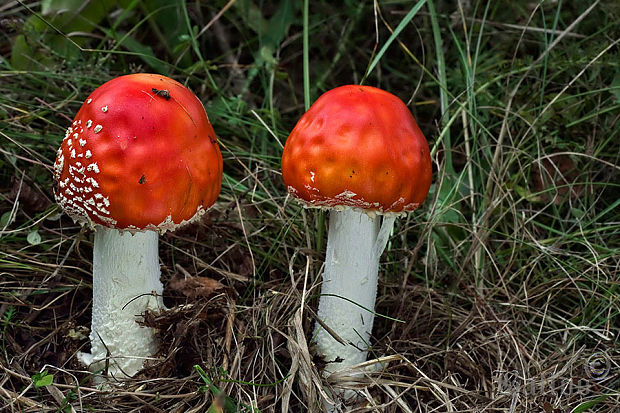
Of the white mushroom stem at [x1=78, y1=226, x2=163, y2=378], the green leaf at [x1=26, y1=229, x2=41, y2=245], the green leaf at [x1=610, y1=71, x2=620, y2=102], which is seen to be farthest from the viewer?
the green leaf at [x1=610, y1=71, x2=620, y2=102]

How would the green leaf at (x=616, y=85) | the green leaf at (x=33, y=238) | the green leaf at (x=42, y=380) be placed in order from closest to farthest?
the green leaf at (x=42, y=380)
the green leaf at (x=33, y=238)
the green leaf at (x=616, y=85)

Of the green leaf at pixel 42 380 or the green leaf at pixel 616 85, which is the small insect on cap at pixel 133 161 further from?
the green leaf at pixel 616 85

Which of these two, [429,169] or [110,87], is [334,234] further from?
[110,87]

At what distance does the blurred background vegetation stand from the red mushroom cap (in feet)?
1.66

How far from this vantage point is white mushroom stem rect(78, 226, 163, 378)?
2.44m

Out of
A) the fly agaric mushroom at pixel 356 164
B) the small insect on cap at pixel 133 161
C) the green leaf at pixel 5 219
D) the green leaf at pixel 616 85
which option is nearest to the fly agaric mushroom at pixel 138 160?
the small insect on cap at pixel 133 161

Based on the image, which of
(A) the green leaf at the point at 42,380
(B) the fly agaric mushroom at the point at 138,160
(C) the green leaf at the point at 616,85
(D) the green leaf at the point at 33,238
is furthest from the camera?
(C) the green leaf at the point at 616,85

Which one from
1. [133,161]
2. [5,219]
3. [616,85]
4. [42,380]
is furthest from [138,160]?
[616,85]

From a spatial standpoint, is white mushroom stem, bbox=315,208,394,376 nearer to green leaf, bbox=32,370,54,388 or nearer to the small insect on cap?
the small insect on cap

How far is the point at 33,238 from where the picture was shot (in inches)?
111

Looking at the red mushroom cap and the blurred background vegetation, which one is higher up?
the red mushroom cap

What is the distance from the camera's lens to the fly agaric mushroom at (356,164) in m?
2.13

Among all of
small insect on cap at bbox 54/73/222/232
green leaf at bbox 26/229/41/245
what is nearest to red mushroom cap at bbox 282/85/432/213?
small insect on cap at bbox 54/73/222/232

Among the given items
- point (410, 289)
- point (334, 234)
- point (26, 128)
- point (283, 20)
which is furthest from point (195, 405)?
point (283, 20)
